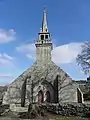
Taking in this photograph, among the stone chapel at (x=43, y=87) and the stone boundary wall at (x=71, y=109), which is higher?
the stone chapel at (x=43, y=87)

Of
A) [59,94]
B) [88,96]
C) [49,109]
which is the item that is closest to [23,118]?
[49,109]

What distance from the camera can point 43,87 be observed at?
41969 millimetres

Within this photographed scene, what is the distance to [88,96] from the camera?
48344 millimetres

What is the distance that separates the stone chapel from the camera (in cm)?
4053

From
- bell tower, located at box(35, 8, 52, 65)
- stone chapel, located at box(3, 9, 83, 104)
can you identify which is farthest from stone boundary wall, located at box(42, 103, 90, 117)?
bell tower, located at box(35, 8, 52, 65)

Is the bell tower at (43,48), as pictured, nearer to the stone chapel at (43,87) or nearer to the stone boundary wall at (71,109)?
the stone chapel at (43,87)

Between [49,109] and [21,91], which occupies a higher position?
[21,91]

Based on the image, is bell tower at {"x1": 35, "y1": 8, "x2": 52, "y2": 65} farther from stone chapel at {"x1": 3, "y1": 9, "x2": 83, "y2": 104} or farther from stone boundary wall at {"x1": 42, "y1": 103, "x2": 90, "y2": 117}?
stone boundary wall at {"x1": 42, "y1": 103, "x2": 90, "y2": 117}

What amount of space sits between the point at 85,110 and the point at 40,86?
23.9 metres

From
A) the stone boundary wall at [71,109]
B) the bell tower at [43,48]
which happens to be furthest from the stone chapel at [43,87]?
the stone boundary wall at [71,109]

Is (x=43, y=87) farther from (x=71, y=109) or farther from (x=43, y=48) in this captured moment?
(x=71, y=109)

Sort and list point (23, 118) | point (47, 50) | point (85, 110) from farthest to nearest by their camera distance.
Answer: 1. point (47, 50)
2. point (85, 110)
3. point (23, 118)

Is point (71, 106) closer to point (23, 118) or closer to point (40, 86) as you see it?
point (23, 118)

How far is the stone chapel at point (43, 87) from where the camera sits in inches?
1596
